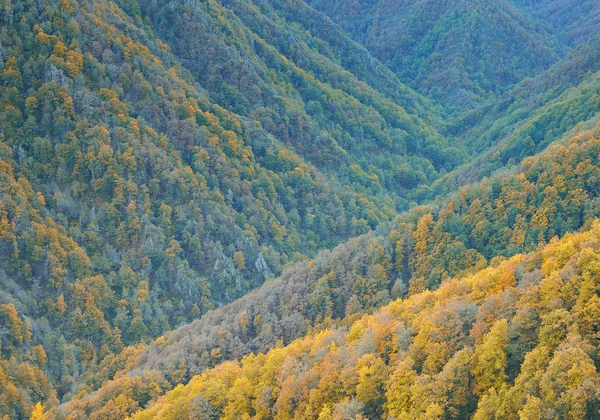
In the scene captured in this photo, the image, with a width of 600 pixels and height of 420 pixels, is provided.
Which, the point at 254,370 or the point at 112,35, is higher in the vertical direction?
the point at 112,35

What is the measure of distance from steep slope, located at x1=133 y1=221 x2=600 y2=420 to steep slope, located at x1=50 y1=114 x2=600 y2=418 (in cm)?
2540

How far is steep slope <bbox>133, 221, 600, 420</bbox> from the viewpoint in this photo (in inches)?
2216

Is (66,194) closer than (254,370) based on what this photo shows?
No

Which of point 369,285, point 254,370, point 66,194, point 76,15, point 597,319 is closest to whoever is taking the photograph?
point 597,319

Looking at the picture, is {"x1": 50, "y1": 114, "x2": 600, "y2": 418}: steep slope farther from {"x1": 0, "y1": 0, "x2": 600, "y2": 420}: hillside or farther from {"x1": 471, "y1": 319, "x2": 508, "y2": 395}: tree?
{"x1": 471, "y1": 319, "x2": 508, "y2": 395}: tree

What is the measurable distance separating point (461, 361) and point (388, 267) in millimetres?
65499

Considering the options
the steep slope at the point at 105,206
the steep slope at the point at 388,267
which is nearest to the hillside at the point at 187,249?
the steep slope at the point at 388,267

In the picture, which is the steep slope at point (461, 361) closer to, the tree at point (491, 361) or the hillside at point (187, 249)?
the tree at point (491, 361)

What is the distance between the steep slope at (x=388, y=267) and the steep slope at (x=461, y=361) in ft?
83.3

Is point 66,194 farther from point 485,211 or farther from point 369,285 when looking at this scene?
point 485,211

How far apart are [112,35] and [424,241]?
117540mm

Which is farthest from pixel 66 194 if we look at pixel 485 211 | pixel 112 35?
pixel 485 211

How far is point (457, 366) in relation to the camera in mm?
64000

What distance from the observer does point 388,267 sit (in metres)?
130
